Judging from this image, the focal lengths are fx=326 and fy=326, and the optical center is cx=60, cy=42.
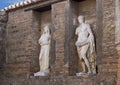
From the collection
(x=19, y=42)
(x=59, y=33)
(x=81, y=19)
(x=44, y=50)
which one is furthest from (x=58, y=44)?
(x=19, y=42)

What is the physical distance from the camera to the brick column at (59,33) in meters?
9.17

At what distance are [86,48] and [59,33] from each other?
1138 millimetres

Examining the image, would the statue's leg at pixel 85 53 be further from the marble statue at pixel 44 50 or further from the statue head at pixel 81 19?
the marble statue at pixel 44 50

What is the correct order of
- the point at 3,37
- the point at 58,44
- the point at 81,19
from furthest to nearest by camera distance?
the point at 3,37 → the point at 58,44 → the point at 81,19

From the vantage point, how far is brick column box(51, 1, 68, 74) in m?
9.17

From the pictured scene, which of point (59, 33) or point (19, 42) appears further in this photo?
point (19, 42)

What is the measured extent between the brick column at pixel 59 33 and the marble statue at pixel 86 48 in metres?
0.56

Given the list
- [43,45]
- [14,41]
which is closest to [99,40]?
[43,45]

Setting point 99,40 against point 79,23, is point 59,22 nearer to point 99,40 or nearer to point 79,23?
point 79,23

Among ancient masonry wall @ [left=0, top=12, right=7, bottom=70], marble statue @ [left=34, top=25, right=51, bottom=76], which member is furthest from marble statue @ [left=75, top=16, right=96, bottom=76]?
ancient masonry wall @ [left=0, top=12, right=7, bottom=70]

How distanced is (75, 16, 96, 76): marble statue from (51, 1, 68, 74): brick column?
0.56 meters

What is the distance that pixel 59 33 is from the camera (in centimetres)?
938

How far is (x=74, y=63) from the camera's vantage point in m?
9.07

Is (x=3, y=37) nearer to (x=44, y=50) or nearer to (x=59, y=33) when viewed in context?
(x=44, y=50)
